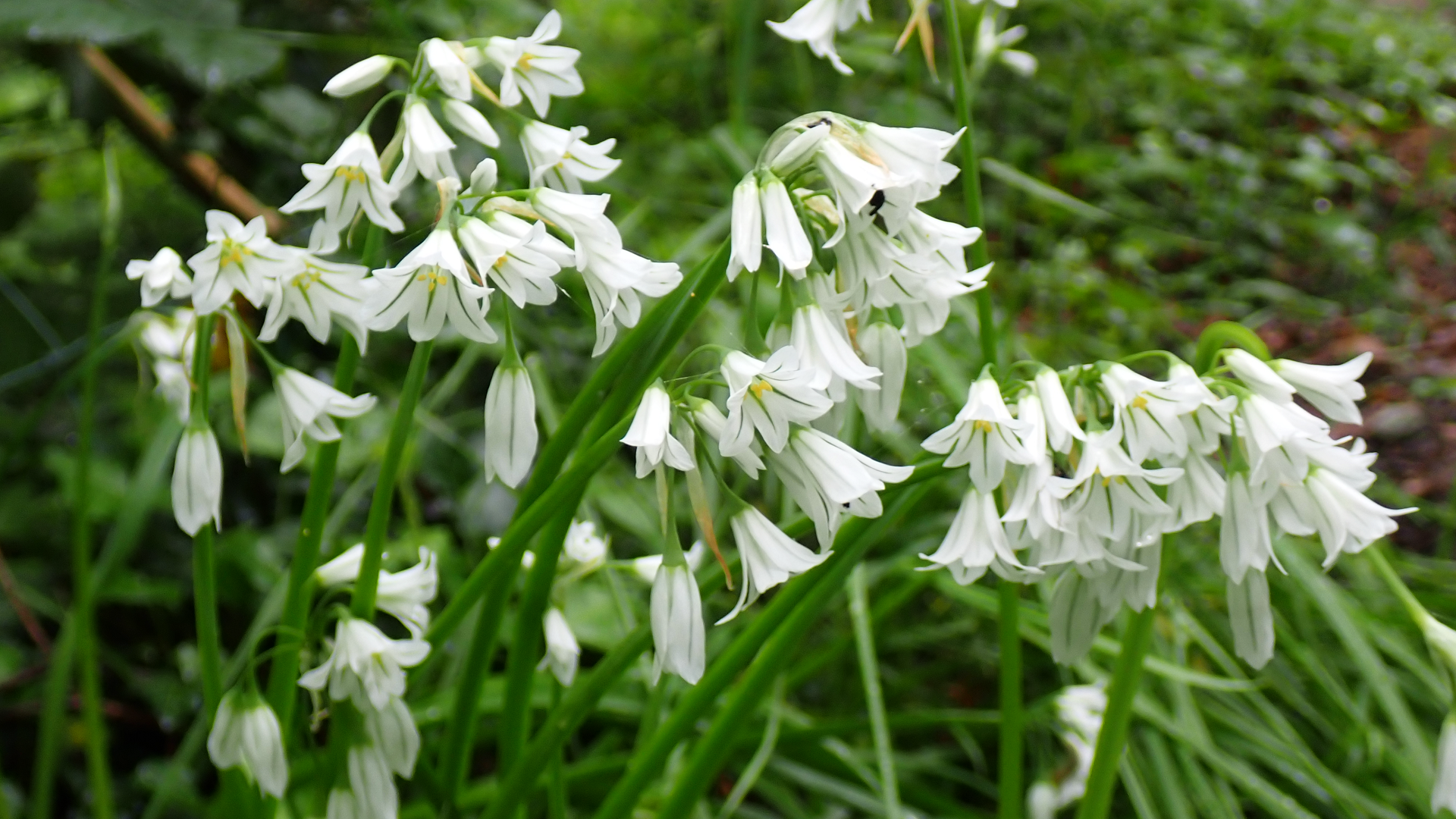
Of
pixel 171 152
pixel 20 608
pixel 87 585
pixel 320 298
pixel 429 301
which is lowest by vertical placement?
pixel 20 608

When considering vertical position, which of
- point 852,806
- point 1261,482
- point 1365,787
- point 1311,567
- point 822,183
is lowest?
point 852,806

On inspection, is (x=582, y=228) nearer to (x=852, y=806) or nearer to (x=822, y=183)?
(x=822, y=183)

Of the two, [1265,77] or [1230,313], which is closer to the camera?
[1230,313]

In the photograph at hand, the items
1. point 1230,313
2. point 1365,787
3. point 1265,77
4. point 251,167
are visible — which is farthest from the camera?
point 1265,77

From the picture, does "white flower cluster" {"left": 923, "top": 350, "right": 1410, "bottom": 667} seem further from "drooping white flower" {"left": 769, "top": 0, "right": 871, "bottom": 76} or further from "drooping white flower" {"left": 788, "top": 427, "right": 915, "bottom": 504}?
"drooping white flower" {"left": 769, "top": 0, "right": 871, "bottom": 76}

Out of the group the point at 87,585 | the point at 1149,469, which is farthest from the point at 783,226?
the point at 87,585

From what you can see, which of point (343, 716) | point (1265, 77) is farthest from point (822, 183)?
point (1265, 77)

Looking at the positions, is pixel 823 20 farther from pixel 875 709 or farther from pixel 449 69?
pixel 875 709
